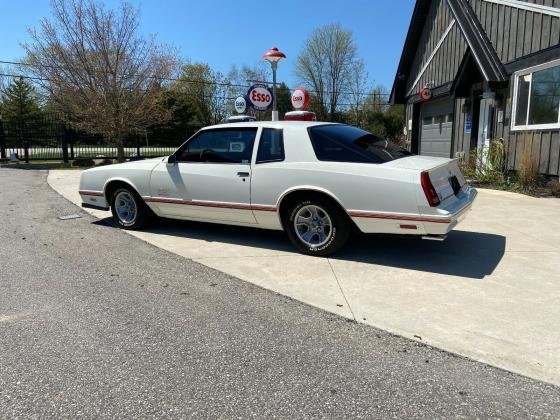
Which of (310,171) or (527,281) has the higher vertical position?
(310,171)

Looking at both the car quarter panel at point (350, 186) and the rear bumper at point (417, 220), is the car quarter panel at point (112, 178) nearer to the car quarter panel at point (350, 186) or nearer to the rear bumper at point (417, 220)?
the car quarter panel at point (350, 186)

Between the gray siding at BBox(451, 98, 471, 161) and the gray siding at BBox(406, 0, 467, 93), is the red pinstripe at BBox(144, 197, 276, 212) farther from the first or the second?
the gray siding at BBox(406, 0, 467, 93)

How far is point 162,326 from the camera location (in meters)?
3.63

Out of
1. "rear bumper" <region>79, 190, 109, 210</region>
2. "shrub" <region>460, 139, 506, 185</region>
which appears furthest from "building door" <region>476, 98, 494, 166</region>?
"rear bumper" <region>79, 190, 109, 210</region>

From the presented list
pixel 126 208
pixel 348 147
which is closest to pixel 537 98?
pixel 348 147

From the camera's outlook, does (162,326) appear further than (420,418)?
Yes

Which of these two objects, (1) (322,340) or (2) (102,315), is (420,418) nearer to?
(1) (322,340)

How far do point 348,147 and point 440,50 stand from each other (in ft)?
37.1

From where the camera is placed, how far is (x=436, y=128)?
16.1 metres

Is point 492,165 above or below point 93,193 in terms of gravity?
above

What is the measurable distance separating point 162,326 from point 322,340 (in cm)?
124

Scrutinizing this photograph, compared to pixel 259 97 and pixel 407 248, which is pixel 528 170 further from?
pixel 259 97

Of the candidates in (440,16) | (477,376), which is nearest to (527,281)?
(477,376)

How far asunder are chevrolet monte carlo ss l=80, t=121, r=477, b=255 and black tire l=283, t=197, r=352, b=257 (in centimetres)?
1
